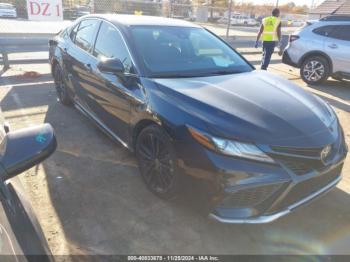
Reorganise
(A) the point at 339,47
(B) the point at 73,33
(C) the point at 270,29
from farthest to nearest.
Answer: (C) the point at 270,29
(A) the point at 339,47
(B) the point at 73,33

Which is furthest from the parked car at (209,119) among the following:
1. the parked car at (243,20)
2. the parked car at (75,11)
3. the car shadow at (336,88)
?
the parked car at (243,20)

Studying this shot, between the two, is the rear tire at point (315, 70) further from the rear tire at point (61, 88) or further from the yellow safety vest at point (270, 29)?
the rear tire at point (61, 88)

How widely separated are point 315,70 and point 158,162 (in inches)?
269

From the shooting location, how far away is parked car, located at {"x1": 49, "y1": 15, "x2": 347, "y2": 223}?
7.85 feet

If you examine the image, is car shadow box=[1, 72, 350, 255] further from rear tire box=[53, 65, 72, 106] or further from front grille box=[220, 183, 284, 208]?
rear tire box=[53, 65, 72, 106]

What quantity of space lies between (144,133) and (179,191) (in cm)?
69

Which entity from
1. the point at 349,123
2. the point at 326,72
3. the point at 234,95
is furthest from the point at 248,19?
the point at 234,95

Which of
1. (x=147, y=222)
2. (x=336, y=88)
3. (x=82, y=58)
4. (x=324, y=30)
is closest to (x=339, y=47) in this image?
(x=324, y=30)

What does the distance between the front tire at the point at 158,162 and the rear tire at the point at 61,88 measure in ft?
8.31

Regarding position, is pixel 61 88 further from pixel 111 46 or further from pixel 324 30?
pixel 324 30

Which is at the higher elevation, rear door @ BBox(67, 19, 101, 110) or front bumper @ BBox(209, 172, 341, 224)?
rear door @ BBox(67, 19, 101, 110)

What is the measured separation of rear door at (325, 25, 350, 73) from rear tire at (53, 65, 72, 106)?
6432 mm

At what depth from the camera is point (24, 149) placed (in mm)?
1504

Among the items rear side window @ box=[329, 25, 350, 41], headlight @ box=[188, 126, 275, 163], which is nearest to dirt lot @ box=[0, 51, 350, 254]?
headlight @ box=[188, 126, 275, 163]
